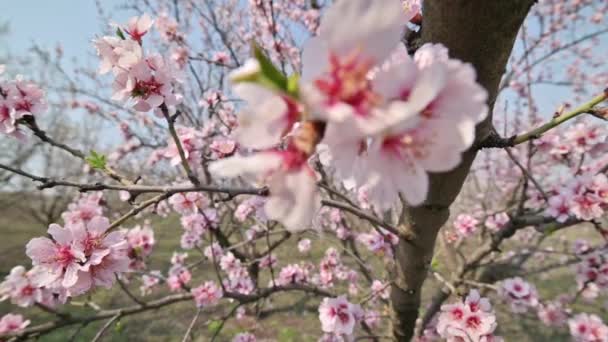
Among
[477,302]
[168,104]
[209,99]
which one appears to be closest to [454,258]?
[477,302]

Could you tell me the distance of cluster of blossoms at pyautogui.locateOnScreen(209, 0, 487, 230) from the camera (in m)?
0.51

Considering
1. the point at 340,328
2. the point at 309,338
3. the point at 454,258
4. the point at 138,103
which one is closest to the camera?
the point at 138,103

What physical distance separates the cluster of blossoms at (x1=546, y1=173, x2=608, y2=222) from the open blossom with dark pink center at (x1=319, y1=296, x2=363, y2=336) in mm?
1393

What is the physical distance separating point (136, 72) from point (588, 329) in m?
3.81

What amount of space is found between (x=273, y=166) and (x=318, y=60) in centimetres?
18

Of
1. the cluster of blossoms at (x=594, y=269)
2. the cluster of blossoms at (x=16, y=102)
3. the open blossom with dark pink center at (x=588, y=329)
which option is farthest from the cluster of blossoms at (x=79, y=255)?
the open blossom with dark pink center at (x=588, y=329)

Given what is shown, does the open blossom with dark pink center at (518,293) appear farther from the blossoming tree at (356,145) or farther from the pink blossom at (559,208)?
the pink blossom at (559,208)

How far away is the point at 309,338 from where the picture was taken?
697 centimetres

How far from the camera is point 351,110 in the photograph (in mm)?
505

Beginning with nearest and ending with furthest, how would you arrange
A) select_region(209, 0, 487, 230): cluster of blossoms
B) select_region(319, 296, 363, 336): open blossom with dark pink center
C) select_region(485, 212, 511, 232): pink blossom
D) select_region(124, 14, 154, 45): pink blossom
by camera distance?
select_region(209, 0, 487, 230): cluster of blossoms < select_region(124, 14, 154, 45): pink blossom < select_region(319, 296, 363, 336): open blossom with dark pink center < select_region(485, 212, 511, 232): pink blossom

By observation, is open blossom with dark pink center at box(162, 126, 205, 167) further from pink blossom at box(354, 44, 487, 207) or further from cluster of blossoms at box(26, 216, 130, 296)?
pink blossom at box(354, 44, 487, 207)

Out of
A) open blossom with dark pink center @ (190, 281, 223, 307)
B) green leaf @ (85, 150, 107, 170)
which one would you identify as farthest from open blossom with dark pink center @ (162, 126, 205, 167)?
open blossom with dark pink center @ (190, 281, 223, 307)

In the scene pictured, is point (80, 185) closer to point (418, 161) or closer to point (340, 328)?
point (418, 161)

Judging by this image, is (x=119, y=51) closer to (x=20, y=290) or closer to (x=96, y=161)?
(x=96, y=161)
